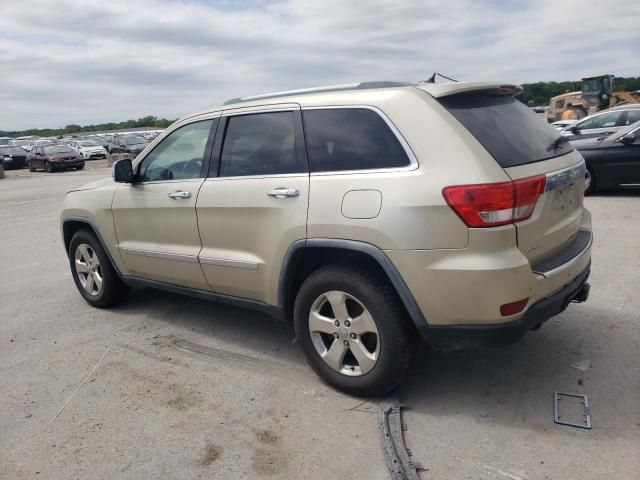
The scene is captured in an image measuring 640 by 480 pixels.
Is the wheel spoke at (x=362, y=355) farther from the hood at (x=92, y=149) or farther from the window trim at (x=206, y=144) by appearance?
the hood at (x=92, y=149)

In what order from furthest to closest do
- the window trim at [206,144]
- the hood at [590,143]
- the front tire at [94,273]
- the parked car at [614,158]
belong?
the hood at [590,143], the parked car at [614,158], the front tire at [94,273], the window trim at [206,144]

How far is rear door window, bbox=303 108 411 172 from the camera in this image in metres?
3.13

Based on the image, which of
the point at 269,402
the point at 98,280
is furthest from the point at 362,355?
the point at 98,280

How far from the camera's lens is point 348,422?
3.16m

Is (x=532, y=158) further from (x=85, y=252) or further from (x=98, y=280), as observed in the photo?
(x=85, y=252)

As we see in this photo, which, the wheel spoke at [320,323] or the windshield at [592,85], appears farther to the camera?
the windshield at [592,85]

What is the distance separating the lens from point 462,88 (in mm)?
3232

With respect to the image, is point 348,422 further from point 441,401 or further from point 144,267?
point 144,267

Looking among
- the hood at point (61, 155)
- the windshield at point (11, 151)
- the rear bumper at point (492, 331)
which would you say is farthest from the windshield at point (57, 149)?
the rear bumper at point (492, 331)

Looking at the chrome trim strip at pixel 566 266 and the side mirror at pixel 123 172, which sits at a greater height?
the side mirror at pixel 123 172

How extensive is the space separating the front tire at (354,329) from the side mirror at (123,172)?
196cm

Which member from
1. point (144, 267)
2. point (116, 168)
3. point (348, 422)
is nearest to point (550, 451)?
point (348, 422)

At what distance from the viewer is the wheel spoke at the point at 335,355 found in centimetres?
337

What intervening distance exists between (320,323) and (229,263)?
32.9 inches
